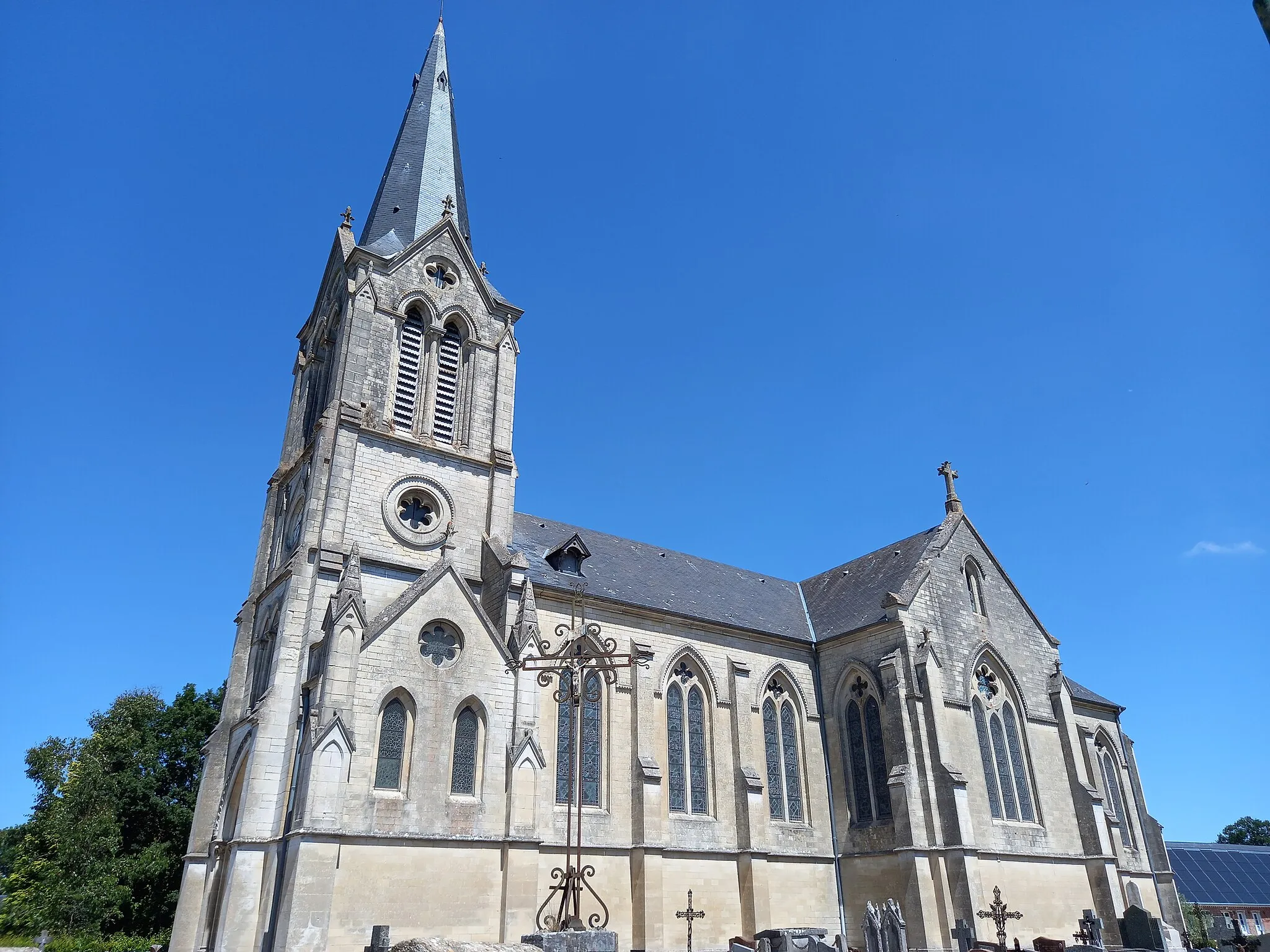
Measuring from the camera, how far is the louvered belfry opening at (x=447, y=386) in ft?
83.3

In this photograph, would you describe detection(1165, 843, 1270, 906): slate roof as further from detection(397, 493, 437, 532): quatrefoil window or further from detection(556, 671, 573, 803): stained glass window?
detection(397, 493, 437, 532): quatrefoil window

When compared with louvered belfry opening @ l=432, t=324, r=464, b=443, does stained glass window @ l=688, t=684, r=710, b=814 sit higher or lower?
lower

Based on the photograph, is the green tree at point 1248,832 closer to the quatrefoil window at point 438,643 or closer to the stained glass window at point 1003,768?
the stained glass window at point 1003,768

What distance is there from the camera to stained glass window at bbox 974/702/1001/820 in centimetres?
2569

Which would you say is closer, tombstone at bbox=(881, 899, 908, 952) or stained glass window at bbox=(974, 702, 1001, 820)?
tombstone at bbox=(881, 899, 908, 952)

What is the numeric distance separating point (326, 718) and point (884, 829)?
1605 cm

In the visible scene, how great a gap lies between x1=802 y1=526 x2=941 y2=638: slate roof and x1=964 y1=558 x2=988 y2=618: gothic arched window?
1546 mm

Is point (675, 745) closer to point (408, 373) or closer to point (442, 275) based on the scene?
point (408, 373)

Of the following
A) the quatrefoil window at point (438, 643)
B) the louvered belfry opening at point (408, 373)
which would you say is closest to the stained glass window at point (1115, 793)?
the quatrefoil window at point (438, 643)

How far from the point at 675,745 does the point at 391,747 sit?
8.82 metres

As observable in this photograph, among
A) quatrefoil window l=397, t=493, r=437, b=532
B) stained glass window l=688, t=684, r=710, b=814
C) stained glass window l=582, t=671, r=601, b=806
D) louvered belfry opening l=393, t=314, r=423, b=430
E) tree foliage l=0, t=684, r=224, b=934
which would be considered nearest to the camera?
stained glass window l=582, t=671, r=601, b=806

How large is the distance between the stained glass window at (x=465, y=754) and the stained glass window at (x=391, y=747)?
1.28 meters

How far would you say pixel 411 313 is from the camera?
26.3m

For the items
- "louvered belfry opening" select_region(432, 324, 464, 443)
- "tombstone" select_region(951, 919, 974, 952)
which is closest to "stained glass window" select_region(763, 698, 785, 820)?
"tombstone" select_region(951, 919, 974, 952)
